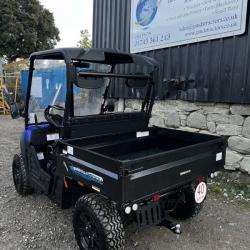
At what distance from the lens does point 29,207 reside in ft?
12.8

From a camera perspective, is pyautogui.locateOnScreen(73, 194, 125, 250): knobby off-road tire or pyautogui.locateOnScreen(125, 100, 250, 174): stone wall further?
pyautogui.locateOnScreen(125, 100, 250, 174): stone wall

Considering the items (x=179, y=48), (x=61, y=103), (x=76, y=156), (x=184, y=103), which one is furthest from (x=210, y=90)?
(x=76, y=156)

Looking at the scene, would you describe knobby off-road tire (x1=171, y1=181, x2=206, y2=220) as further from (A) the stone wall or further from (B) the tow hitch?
(A) the stone wall

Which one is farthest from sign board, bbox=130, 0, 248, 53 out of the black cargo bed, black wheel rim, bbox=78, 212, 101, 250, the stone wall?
black wheel rim, bbox=78, 212, 101, 250

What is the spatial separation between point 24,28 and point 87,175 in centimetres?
2878

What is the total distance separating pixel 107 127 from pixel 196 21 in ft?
9.65

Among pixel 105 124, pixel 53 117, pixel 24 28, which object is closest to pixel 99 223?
pixel 105 124

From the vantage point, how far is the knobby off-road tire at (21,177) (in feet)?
13.1

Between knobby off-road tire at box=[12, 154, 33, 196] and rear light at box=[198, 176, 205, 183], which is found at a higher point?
rear light at box=[198, 176, 205, 183]

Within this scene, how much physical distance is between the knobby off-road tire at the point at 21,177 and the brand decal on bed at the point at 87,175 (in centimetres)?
149

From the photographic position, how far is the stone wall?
15.6ft

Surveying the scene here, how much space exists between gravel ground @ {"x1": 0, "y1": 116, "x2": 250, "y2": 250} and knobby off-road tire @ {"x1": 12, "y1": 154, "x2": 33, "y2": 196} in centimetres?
13

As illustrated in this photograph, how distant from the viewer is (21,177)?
404cm

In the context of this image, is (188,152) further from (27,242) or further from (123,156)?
(27,242)
